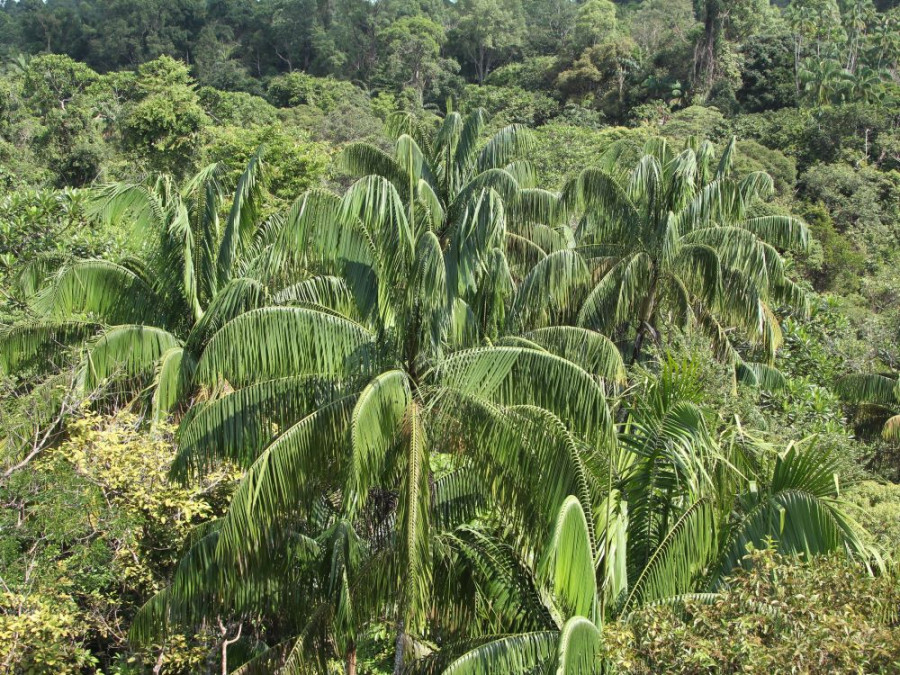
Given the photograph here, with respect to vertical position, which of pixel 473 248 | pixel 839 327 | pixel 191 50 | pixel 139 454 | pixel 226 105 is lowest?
pixel 839 327

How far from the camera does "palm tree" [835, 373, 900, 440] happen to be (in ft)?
52.7

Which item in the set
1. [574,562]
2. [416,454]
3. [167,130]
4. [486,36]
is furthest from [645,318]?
[486,36]

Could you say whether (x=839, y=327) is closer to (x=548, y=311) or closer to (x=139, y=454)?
(x=548, y=311)

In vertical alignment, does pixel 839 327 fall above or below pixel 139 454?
below

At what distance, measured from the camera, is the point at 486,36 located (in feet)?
244

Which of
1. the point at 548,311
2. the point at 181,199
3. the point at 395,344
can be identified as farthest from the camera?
the point at 548,311

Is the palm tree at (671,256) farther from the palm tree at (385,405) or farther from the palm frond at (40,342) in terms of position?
the palm frond at (40,342)

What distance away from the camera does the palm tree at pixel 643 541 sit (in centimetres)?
617

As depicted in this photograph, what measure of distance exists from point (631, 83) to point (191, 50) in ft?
149

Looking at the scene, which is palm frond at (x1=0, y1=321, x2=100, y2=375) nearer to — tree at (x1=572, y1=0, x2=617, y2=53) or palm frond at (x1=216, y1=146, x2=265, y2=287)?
palm frond at (x1=216, y1=146, x2=265, y2=287)

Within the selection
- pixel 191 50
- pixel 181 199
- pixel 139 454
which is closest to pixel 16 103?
pixel 181 199

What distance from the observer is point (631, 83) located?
55.9 metres

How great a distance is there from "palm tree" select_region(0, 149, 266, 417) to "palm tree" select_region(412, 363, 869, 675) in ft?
12.0

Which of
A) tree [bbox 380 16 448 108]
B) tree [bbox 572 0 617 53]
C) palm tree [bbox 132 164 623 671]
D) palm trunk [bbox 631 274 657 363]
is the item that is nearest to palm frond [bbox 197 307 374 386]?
palm tree [bbox 132 164 623 671]
